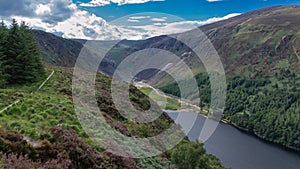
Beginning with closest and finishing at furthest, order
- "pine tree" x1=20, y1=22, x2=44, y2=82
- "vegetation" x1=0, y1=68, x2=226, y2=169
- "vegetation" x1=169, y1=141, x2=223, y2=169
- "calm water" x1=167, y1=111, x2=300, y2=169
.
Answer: "vegetation" x1=0, y1=68, x2=226, y2=169 < "vegetation" x1=169, y1=141, x2=223, y2=169 < "pine tree" x1=20, y1=22, x2=44, y2=82 < "calm water" x1=167, y1=111, x2=300, y2=169

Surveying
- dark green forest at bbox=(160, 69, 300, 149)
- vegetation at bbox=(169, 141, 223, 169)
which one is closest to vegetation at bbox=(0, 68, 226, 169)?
vegetation at bbox=(169, 141, 223, 169)

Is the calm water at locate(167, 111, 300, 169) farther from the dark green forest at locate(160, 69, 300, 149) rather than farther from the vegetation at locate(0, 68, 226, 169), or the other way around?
the vegetation at locate(0, 68, 226, 169)

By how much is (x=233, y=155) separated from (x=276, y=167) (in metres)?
14.0

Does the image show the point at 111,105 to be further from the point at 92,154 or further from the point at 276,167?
the point at 276,167

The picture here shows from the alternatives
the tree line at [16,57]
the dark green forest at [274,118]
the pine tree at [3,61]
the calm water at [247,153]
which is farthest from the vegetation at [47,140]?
the dark green forest at [274,118]

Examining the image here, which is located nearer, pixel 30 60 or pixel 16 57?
pixel 16 57

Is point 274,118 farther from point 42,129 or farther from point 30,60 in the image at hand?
point 42,129

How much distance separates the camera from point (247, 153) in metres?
98.6

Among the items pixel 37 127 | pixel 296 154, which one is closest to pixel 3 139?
pixel 37 127

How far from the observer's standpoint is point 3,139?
1152 cm

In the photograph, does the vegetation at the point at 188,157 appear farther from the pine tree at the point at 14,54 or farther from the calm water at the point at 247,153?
the calm water at the point at 247,153

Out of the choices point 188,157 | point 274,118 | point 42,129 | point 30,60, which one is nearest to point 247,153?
point 188,157

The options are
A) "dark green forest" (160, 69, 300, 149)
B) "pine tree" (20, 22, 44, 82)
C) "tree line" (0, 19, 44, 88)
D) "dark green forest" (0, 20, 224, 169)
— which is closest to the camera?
"dark green forest" (0, 20, 224, 169)

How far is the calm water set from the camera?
87844 mm
